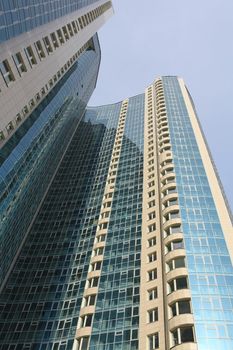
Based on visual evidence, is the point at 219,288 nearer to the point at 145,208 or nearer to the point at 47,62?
the point at 145,208

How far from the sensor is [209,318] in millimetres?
42562

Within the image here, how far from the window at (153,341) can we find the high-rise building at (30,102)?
28243 mm

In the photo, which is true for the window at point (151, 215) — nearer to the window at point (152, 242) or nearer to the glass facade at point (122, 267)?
the glass facade at point (122, 267)

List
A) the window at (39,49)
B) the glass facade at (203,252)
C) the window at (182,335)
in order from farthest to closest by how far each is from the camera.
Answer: the window at (39,49), the glass facade at (203,252), the window at (182,335)

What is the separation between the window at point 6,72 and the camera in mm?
Result: 53625

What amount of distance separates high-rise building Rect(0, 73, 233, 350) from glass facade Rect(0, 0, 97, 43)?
2336 centimetres

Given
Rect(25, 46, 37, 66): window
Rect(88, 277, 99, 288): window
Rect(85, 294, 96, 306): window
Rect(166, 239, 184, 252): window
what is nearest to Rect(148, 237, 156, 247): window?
Rect(166, 239, 184, 252): window

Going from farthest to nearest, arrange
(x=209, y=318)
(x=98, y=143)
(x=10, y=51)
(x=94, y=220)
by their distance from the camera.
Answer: (x=98, y=143), (x=94, y=220), (x=10, y=51), (x=209, y=318)

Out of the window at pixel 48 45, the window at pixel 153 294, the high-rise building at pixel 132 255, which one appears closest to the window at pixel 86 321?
the high-rise building at pixel 132 255

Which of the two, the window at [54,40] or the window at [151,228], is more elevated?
the window at [54,40]

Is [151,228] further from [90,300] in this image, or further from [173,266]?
[90,300]

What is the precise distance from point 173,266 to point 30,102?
36139mm

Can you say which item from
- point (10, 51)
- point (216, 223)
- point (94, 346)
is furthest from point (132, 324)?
point (10, 51)

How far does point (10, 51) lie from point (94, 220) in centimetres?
3096
